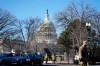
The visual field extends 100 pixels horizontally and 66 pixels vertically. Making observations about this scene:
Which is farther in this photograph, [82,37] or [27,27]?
[27,27]

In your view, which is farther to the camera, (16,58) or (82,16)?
(82,16)

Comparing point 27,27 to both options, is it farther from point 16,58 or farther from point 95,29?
point 16,58

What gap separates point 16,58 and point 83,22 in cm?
2529

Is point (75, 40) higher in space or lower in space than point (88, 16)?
lower

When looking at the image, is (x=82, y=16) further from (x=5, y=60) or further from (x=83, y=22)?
(x=5, y=60)

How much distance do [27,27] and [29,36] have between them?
242 centimetres

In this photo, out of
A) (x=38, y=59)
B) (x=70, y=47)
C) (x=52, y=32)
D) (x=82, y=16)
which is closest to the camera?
(x=38, y=59)

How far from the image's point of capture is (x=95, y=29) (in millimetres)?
63219

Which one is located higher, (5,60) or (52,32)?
(52,32)

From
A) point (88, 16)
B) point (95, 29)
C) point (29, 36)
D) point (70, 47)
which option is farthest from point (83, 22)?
point (29, 36)

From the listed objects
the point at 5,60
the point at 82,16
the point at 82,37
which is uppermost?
the point at 82,16

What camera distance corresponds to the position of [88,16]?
2227 inches

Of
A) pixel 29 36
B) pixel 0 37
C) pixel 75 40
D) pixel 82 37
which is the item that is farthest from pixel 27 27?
pixel 82 37

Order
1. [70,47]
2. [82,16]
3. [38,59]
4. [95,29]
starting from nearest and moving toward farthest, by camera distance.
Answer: [38,59]
[82,16]
[95,29]
[70,47]
